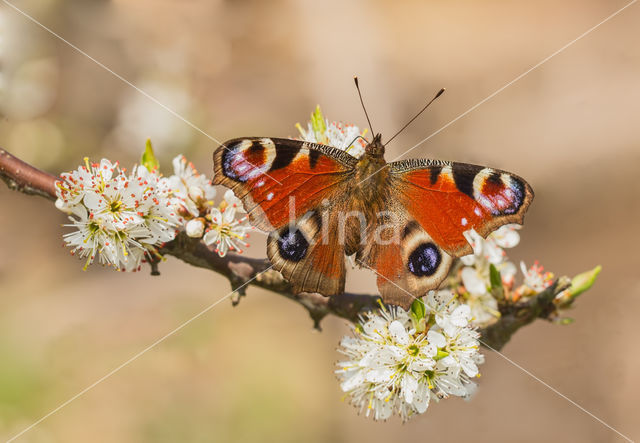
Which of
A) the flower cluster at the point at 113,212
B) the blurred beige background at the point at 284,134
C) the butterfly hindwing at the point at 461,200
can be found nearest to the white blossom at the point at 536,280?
the butterfly hindwing at the point at 461,200

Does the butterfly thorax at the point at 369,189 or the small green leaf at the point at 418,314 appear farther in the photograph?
the butterfly thorax at the point at 369,189

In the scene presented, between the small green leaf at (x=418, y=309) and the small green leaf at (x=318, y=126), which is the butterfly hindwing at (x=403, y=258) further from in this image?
the small green leaf at (x=318, y=126)

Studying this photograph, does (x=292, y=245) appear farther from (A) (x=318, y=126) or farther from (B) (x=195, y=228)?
(A) (x=318, y=126)

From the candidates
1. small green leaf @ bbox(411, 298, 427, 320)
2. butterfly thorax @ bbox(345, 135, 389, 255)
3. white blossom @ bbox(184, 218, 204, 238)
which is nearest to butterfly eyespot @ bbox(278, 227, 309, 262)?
butterfly thorax @ bbox(345, 135, 389, 255)

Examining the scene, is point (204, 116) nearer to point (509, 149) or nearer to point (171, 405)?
point (171, 405)

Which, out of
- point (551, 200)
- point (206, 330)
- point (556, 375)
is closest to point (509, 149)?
point (551, 200)

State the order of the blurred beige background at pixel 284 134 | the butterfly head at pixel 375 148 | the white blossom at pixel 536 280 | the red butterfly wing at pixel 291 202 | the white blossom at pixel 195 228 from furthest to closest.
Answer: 1. the blurred beige background at pixel 284 134
2. the white blossom at pixel 536 280
3. the butterfly head at pixel 375 148
4. the white blossom at pixel 195 228
5. the red butterfly wing at pixel 291 202

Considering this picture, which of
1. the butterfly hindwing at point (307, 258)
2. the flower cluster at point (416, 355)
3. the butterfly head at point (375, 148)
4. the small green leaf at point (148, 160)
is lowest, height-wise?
the flower cluster at point (416, 355)

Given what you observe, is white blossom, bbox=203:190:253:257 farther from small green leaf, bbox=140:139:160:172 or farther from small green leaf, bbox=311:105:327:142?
small green leaf, bbox=311:105:327:142
